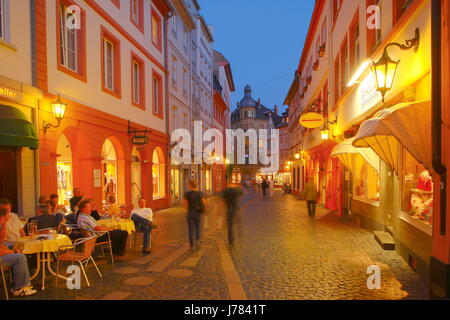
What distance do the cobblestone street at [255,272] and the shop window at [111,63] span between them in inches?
268

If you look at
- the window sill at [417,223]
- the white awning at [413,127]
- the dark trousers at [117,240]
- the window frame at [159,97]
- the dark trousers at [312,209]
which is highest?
the window frame at [159,97]

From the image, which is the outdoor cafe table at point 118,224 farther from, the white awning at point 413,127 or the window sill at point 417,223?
the window sill at point 417,223

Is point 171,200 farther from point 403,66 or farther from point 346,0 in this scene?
point 403,66

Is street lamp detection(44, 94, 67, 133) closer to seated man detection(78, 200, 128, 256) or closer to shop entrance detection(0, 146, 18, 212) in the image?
shop entrance detection(0, 146, 18, 212)

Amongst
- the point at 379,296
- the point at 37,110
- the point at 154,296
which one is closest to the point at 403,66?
the point at 379,296

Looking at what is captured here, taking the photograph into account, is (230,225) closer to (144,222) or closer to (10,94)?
(144,222)

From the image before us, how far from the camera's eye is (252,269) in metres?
6.76

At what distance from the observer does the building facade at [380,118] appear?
19.7 ft

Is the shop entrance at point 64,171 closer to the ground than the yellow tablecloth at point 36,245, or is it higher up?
higher up

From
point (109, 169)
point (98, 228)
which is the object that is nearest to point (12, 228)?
point (98, 228)

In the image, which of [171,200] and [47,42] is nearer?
[47,42]

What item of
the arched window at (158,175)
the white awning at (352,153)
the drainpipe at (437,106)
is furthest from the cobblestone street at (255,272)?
the arched window at (158,175)

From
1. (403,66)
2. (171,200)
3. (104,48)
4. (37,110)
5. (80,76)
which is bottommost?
(171,200)

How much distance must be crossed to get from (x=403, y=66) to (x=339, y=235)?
5350 mm
